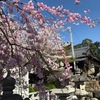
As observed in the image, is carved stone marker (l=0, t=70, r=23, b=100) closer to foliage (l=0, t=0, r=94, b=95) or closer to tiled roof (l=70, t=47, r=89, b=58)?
foliage (l=0, t=0, r=94, b=95)

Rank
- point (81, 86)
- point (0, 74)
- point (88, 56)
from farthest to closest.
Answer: point (88, 56) → point (81, 86) → point (0, 74)

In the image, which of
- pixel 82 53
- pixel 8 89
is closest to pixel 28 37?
pixel 8 89

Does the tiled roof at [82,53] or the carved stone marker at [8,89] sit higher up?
the tiled roof at [82,53]

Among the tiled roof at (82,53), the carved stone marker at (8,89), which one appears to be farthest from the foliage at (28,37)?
the tiled roof at (82,53)

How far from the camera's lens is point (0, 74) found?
158 inches

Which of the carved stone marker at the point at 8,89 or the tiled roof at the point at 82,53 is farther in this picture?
the tiled roof at the point at 82,53

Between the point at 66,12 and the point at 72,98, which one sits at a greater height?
the point at 66,12

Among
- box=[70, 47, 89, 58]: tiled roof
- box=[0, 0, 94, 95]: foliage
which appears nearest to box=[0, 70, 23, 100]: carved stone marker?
box=[0, 0, 94, 95]: foliage

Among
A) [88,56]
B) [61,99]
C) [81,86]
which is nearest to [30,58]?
[61,99]

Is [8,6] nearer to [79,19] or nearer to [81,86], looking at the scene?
[79,19]

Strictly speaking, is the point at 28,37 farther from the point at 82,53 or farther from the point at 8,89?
the point at 82,53

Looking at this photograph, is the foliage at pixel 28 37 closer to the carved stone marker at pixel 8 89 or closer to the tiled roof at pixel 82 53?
the carved stone marker at pixel 8 89

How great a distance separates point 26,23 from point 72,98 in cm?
232

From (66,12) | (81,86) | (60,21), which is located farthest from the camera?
(81,86)
